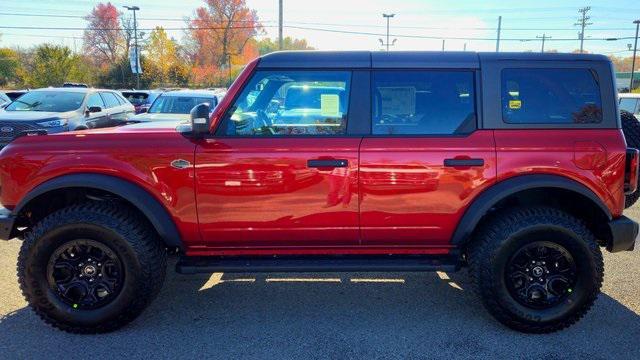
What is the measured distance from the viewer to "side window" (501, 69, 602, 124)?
339 centimetres

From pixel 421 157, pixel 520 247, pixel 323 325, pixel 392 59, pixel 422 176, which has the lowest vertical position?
pixel 323 325

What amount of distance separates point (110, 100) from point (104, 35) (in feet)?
185

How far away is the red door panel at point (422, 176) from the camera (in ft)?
10.8

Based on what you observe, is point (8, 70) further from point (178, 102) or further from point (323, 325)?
point (323, 325)

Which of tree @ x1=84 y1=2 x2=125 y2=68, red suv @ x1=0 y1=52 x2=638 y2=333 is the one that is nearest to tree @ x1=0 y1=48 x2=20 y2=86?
tree @ x1=84 y1=2 x2=125 y2=68

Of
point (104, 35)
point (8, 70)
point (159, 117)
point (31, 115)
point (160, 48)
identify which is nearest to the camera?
point (159, 117)

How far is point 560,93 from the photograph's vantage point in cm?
341

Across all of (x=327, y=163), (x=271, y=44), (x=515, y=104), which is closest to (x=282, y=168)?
(x=327, y=163)

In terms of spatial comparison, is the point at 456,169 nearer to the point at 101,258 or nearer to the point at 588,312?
the point at 588,312

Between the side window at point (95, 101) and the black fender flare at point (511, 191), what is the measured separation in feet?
34.9

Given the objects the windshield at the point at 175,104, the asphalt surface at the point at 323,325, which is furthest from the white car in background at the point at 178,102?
the asphalt surface at the point at 323,325

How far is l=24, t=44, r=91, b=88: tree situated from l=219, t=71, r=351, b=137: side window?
149 ft

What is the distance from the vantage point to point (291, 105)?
350cm

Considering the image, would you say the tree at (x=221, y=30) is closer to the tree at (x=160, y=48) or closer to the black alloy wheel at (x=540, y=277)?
the tree at (x=160, y=48)
